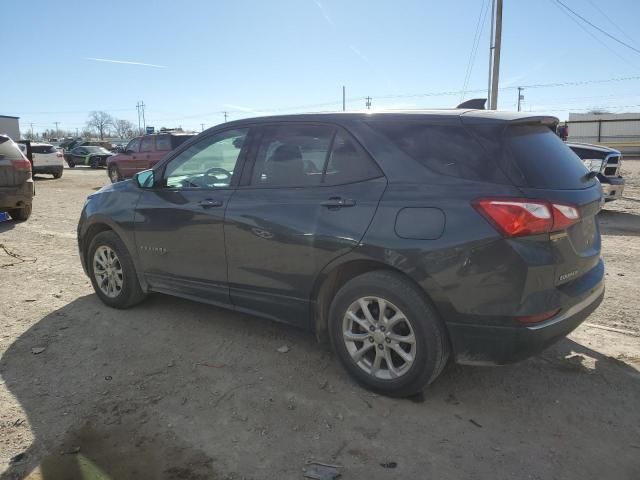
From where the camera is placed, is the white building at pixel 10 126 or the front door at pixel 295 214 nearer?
the front door at pixel 295 214

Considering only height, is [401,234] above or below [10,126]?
below

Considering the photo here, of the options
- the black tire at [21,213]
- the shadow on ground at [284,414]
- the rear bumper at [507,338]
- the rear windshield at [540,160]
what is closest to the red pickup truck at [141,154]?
the black tire at [21,213]

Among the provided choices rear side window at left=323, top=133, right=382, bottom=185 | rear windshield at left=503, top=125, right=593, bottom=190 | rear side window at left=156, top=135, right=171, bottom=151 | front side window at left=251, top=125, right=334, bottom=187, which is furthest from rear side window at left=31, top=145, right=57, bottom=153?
rear windshield at left=503, top=125, right=593, bottom=190

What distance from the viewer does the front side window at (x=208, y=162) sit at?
400 centimetres

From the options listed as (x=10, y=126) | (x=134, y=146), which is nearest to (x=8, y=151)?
(x=134, y=146)

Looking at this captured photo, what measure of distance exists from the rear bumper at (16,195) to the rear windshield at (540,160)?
9146 mm

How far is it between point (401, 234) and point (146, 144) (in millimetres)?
16728

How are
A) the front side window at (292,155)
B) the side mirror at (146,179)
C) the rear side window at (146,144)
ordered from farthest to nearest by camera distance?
the rear side window at (146,144)
the side mirror at (146,179)
the front side window at (292,155)

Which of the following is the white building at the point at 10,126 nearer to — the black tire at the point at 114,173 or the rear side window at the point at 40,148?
the rear side window at the point at 40,148

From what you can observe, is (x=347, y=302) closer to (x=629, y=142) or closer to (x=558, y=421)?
(x=558, y=421)

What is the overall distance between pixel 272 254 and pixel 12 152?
7848 millimetres

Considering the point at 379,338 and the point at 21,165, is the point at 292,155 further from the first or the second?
the point at 21,165

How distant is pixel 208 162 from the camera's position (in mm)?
4199

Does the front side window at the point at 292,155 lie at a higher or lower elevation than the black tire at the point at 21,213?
higher
